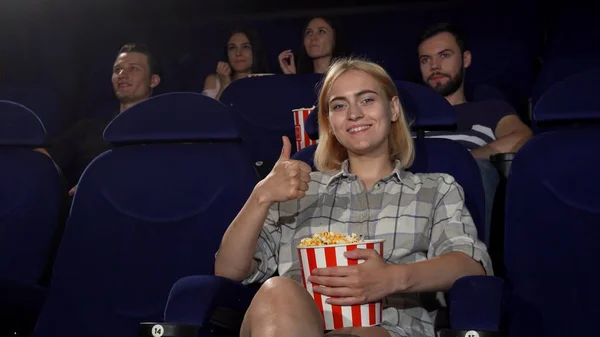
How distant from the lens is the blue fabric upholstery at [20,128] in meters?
2.32

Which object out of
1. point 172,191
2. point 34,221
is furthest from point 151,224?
point 34,221

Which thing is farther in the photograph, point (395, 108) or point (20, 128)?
point (20, 128)

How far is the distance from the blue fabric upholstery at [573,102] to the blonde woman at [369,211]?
30 cm

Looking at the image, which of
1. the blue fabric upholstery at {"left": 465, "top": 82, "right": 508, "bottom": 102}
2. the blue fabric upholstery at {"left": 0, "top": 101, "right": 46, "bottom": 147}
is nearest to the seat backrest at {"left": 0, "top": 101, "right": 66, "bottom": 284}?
the blue fabric upholstery at {"left": 0, "top": 101, "right": 46, "bottom": 147}

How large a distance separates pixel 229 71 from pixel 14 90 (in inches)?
37.9

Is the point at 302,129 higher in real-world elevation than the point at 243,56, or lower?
lower

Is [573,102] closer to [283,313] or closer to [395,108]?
[395,108]

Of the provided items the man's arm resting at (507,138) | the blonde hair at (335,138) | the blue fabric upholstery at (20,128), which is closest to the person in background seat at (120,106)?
the blue fabric upholstery at (20,128)

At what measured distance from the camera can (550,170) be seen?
188cm

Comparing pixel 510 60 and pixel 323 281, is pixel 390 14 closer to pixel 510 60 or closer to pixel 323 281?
pixel 510 60

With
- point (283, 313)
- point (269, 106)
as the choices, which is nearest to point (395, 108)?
point (283, 313)

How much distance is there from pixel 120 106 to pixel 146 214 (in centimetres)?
155

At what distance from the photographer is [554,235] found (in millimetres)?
1845

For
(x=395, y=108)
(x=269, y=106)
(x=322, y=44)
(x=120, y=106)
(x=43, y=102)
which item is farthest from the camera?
(x=43, y=102)
